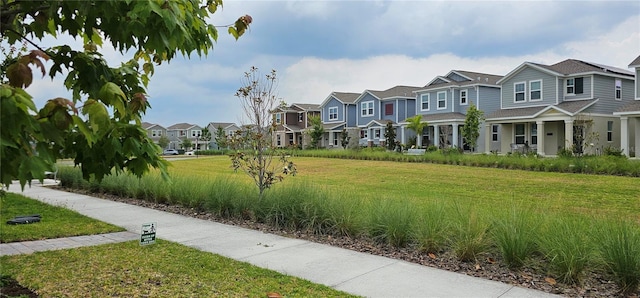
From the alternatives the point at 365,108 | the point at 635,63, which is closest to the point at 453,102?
the point at 365,108

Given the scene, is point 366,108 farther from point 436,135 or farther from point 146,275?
point 146,275

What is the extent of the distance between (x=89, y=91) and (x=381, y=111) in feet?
143

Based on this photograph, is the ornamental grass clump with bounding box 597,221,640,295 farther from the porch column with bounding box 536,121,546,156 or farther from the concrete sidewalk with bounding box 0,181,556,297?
the porch column with bounding box 536,121,546,156

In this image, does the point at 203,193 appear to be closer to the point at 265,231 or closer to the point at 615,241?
the point at 265,231

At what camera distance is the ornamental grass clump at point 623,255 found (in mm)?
4727

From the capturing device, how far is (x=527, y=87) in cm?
3200

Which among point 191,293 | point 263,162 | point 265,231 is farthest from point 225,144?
point 191,293

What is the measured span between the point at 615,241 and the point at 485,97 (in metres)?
33.2

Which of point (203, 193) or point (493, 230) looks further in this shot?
point (203, 193)

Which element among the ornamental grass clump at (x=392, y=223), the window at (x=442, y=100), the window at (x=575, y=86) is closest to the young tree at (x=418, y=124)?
the window at (x=442, y=100)

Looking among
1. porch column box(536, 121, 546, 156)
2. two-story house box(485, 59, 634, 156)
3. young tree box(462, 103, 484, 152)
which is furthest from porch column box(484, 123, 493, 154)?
porch column box(536, 121, 546, 156)

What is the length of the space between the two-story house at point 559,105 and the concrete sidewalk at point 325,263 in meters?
23.7

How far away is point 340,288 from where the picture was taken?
4.84 m

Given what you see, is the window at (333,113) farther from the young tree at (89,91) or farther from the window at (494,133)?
the young tree at (89,91)
